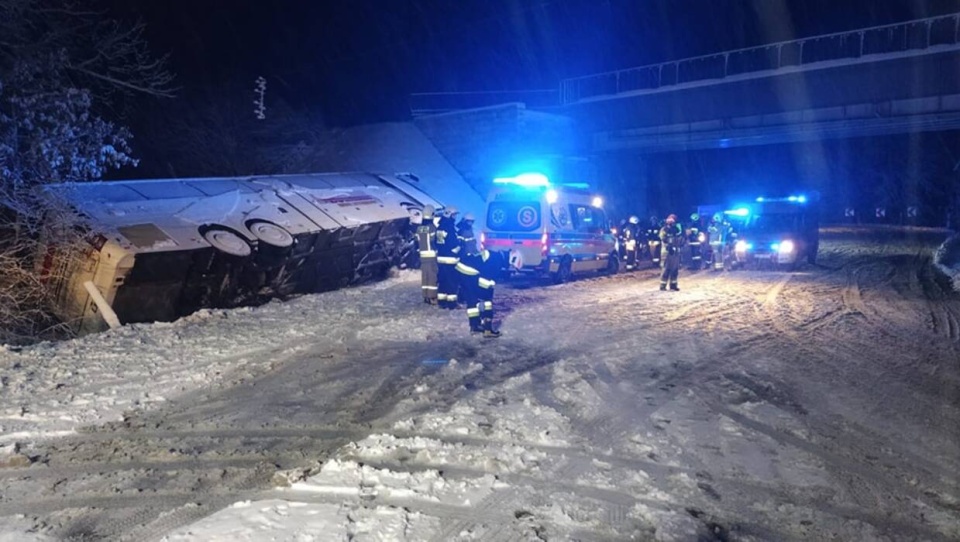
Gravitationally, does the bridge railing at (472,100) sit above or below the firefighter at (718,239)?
above

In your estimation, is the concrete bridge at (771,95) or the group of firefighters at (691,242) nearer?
the group of firefighters at (691,242)

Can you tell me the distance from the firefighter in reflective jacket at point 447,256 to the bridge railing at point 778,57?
56.0ft

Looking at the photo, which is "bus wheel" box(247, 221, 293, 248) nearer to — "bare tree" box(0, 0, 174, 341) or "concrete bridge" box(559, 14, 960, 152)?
"bare tree" box(0, 0, 174, 341)

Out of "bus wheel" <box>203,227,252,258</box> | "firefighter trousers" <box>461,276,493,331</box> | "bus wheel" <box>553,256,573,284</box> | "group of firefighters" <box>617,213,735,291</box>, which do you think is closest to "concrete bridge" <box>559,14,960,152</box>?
"group of firefighters" <box>617,213,735,291</box>

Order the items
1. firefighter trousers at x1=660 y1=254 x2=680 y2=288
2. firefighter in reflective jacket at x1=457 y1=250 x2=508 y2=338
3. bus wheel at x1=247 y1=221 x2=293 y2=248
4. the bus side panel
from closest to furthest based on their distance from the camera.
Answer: the bus side panel
firefighter in reflective jacket at x1=457 y1=250 x2=508 y2=338
bus wheel at x1=247 y1=221 x2=293 y2=248
firefighter trousers at x1=660 y1=254 x2=680 y2=288

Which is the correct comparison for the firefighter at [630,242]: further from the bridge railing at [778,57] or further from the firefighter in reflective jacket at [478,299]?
the firefighter in reflective jacket at [478,299]

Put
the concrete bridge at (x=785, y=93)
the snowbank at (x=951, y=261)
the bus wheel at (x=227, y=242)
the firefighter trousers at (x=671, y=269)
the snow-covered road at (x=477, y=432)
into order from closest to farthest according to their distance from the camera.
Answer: the snow-covered road at (x=477, y=432), the bus wheel at (x=227, y=242), the firefighter trousers at (x=671, y=269), the snowbank at (x=951, y=261), the concrete bridge at (x=785, y=93)

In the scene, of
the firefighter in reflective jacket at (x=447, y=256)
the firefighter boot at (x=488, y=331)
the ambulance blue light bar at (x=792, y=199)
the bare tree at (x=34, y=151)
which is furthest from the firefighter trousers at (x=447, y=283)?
the ambulance blue light bar at (x=792, y=199)

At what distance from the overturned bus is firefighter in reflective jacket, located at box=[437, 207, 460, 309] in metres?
2.88

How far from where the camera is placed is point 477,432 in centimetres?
544

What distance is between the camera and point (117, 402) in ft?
20.4

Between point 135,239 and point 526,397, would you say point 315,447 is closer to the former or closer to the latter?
point 526,397

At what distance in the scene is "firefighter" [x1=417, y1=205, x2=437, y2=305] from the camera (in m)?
10.5

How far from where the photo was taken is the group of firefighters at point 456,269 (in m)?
9.52
